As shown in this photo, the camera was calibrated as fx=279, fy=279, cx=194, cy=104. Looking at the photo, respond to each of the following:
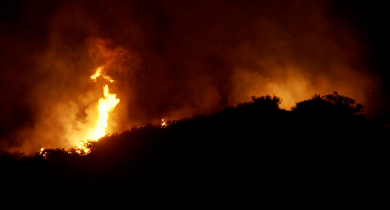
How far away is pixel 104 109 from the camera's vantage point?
17.3m

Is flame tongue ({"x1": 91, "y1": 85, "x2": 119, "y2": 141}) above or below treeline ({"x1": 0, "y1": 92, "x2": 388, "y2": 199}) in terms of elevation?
above

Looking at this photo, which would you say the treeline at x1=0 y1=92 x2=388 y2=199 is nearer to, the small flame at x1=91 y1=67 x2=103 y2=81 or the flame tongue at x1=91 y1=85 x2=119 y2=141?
the flame tongue at x1=91 y1=85 x2=119 y2=141

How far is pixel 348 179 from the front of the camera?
5801 millimetres

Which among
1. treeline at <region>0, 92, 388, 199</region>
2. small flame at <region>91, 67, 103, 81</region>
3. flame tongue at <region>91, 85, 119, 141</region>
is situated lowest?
treeline at <region>0, 92, 388, 199</region>

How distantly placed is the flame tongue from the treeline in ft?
27.9

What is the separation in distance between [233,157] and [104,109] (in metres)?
12.6

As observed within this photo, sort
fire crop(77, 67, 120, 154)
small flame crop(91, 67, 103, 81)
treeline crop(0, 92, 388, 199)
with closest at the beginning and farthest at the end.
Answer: treeline crop(0, 92, 388, 199)
fire crop(77, 67, 120, 154)
small flame crop(91, 67, 103, 81)

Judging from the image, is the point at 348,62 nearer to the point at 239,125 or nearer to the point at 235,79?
the point at 235,79

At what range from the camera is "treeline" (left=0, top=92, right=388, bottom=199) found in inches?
237

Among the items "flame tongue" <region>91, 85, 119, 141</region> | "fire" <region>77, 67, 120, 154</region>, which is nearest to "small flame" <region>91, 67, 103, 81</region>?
"fire" <region>77, 67, 120, 154</region>

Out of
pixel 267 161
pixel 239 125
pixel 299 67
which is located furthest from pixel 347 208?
pixel 299 67

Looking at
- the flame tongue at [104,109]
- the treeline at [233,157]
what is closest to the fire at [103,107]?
the flame tongue at [104,109]

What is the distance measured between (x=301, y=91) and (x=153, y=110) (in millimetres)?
9826

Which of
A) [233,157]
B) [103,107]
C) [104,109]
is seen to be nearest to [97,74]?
[103,107]
